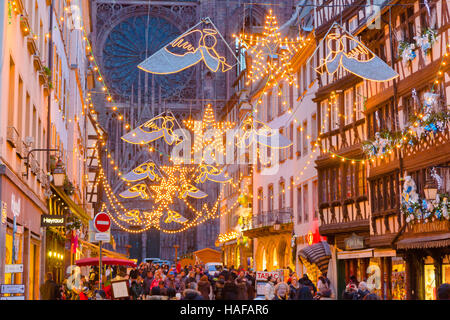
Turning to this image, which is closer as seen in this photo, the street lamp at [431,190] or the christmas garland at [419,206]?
the street lamp at [431,190]

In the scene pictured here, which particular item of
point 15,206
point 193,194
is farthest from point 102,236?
point 193,194

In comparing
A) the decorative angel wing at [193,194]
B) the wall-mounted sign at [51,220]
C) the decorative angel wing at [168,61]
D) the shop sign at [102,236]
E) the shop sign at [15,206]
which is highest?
the decorative angel wing at [168,61]

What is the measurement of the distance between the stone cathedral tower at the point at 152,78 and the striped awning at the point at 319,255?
106ft

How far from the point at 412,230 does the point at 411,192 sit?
3.23 ft

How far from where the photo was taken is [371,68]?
13367 mm

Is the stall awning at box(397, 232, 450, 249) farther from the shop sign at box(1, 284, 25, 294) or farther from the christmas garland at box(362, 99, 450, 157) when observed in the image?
the shop sign at box(1, 284, 25, 294)

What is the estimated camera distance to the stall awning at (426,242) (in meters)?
17.1

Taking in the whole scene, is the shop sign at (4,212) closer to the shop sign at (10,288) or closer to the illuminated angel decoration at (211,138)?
the shop sign at (10,288)

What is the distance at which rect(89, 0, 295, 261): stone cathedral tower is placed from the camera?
194ft

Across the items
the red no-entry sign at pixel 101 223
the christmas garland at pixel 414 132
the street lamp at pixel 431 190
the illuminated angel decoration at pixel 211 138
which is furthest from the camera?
the illuminated angel decoration at pixel 211 138

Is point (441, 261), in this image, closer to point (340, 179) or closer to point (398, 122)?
point (398, 122)

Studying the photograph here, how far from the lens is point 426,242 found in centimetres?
1798

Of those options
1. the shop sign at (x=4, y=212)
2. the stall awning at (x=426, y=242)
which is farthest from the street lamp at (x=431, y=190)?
the shop sign at (x=4, y=212)
